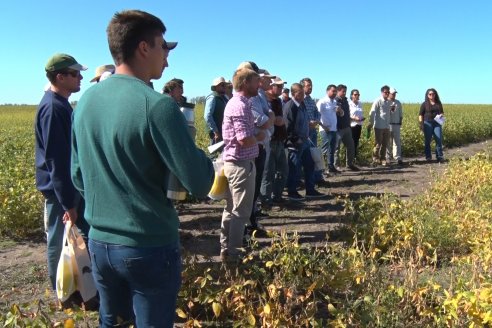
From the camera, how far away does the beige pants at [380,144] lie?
1150 cm

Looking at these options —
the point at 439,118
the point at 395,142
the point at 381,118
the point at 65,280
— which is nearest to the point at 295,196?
the point at 381,118

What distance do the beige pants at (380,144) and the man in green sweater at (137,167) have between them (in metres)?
10.3

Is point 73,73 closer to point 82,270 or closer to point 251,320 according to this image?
point 82,270

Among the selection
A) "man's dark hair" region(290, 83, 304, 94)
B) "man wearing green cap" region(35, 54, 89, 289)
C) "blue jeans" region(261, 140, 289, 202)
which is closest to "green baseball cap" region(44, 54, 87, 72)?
"man wearing green cap" region(35, 54, 89, 289)

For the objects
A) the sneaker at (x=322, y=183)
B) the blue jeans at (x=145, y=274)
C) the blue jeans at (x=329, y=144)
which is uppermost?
the blue jeans at (x=329, y=144)

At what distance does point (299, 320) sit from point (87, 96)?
5.97 feet

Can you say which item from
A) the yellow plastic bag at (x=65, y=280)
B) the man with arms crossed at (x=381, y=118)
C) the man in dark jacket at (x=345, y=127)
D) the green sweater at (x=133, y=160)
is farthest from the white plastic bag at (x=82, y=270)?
the man with arms crossed at (x=381, y=118)

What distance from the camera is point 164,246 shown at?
1.84 m

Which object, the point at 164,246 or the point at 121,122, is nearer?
the point at 121,122

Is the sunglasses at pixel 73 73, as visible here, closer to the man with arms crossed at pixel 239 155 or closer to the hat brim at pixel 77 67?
the hat brim at pixel 77 67

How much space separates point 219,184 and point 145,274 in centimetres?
249

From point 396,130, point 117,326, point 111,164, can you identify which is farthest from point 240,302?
point 396,130

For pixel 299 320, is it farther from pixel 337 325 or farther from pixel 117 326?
pixel 117 326

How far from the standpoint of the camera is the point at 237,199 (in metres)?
4.30
